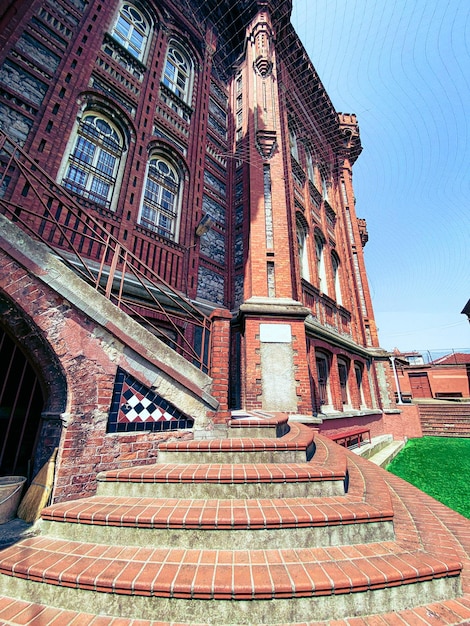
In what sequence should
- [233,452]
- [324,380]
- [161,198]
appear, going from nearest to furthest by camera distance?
1. [233,452]
2. [161,198]
3. [324,380]

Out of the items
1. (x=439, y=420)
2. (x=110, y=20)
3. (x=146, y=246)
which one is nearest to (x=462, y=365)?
(x=439, y=420)

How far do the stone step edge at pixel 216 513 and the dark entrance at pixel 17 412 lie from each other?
3.96 ft

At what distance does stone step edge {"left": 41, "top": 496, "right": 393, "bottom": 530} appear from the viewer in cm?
204

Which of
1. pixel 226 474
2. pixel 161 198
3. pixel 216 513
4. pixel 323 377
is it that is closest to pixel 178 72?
pixel 161 198

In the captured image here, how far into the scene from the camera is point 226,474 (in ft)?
8.25

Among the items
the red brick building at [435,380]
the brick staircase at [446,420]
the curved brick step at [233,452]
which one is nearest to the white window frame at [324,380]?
the curved brick step at [233,452]

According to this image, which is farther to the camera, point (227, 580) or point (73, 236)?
point (73, 236)

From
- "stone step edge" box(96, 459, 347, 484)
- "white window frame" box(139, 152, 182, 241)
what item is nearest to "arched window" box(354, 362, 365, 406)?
"white window frame" box(139, 152, 182, 241)

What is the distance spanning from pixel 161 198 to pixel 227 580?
27.8ft

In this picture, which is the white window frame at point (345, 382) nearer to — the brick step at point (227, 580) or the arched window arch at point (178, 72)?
the brick step at point (227, 580)

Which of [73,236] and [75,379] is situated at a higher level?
[73,236]

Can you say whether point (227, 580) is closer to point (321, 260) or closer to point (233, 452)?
point (233, 452)

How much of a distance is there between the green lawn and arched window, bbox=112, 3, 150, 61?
14396 millimetres

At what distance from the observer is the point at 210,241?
8773mm
